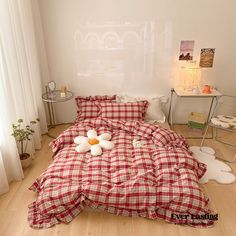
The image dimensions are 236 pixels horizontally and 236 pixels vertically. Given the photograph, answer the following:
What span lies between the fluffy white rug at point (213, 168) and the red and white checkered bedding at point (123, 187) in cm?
23

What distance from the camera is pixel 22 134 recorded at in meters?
2.49

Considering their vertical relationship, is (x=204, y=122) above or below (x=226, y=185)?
above

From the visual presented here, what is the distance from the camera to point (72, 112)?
12.4 feet

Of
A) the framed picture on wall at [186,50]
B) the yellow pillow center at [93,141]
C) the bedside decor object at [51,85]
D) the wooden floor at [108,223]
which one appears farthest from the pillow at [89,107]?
the wooden floor at [108,223]

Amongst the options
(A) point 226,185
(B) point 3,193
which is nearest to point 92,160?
(B) point 3,193

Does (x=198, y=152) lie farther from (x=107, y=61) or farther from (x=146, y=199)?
(x=107, y=61)

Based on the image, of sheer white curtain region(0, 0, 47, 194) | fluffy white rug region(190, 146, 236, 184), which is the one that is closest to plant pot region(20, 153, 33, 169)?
sheer white curtain region(0, 0, 47, 194)

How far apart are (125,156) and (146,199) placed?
53 centimetres

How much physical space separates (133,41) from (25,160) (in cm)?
211

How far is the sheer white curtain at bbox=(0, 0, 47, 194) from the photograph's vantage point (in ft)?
7.47

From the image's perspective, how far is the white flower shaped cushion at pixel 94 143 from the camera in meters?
2.41

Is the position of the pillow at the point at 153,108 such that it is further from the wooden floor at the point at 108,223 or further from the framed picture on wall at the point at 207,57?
the wooden floor at the point at 108,223

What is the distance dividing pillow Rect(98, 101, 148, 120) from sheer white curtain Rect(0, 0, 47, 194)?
0.91 m

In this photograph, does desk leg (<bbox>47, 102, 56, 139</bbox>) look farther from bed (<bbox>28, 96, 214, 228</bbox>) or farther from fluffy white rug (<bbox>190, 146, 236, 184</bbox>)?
fluffy white rug (<bbox>190, 146, 236, 184</bbox>)
